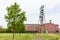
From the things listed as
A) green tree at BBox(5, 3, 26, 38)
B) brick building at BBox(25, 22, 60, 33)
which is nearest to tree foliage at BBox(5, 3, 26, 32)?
green tree at BBox(5, 3, 26, 38)

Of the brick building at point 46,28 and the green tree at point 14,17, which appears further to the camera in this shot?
the brick building at point 46,28

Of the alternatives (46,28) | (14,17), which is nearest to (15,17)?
(14,17)

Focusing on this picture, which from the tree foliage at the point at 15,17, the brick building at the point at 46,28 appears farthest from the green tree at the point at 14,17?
the brick building at the point at 46,28

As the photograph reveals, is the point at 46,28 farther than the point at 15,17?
Yes

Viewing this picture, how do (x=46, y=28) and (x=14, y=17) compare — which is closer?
(x=14, y=17)

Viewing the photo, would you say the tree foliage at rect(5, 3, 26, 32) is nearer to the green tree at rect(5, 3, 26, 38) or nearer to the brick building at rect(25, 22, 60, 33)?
the green tree at rect(5, 3, 26, 38)

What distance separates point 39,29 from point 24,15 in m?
67.0

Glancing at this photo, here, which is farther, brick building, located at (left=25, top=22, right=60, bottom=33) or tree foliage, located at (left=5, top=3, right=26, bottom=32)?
brick building, located at (left=25, top=22, right=60, bottom=33)

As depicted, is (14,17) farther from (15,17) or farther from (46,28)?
(46,28)

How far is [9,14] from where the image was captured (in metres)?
46.9

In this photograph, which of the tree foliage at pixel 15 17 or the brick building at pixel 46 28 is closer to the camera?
the tree foliage at pixel 15 17

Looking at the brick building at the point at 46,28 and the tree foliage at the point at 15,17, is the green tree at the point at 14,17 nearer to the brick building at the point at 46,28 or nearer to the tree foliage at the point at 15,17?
the tree foliage at the point at 15,17

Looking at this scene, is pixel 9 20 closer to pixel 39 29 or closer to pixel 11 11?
pixel 11 11

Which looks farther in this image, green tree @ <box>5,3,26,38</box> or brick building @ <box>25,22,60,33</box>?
brick building @ <box>25,22,60,33</box>
